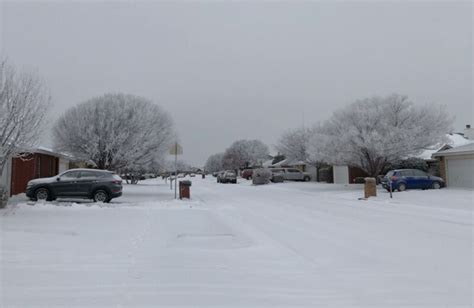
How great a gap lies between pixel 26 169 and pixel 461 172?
27375 mm

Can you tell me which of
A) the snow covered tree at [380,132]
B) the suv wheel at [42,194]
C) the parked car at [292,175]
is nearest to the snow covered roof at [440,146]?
the snow covered tree at [380,132]

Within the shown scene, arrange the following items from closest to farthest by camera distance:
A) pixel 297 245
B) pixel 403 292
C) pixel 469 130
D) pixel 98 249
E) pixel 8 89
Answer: pixel 403 292
pixel 98 249
pixel 297 245
pixel 8 89
pixel 469 130

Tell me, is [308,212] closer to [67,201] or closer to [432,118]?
[67,201]

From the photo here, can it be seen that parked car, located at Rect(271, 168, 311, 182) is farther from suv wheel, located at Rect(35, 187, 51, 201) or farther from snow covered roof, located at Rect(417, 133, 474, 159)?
suv wheel, located at Rect(35, 187, 51, 201)

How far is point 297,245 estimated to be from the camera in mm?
8820

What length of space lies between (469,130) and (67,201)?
4376 centimetres

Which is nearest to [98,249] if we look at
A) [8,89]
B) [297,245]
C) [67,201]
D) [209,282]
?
[209,282]

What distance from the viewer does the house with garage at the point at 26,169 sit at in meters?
20.0

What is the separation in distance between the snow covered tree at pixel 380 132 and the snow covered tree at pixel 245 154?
60.3 meters

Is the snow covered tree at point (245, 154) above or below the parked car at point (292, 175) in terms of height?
above

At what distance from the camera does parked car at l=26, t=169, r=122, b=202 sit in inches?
691

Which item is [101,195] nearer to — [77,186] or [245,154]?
[77,186]

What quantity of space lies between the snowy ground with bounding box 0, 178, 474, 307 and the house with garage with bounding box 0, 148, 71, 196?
26.1 feet

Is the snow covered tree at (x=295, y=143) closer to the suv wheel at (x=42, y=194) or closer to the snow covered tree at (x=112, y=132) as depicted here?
the snow covered tree at (x=112, y=132)
